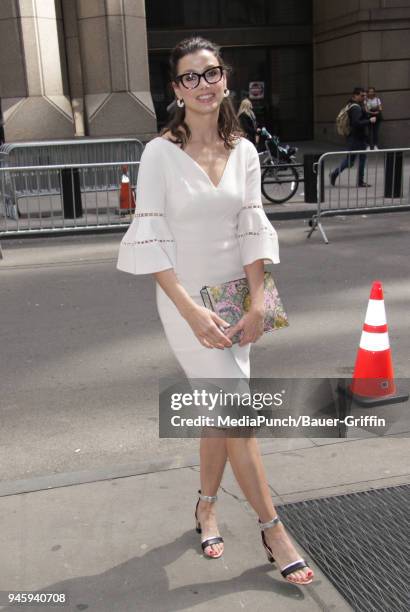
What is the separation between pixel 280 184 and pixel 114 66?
5251 millimetres

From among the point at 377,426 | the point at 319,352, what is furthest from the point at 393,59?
the point at 377,426

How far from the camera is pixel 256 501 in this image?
285cm

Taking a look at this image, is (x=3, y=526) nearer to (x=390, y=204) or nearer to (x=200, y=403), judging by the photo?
(x=200, y=403)

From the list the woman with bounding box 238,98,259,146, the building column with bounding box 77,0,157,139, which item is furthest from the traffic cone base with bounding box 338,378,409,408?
the building column with bounding box 77,0,157,139

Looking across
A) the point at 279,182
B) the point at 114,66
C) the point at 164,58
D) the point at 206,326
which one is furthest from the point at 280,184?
the point at 164,58

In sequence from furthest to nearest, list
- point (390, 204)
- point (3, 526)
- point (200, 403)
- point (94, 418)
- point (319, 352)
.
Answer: point (390, 204)
point (319, 352)
point (94, 418)
point (3, 526)
point (200, 403)

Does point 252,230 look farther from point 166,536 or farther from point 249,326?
point 166,536

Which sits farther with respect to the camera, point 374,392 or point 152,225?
point 374,392

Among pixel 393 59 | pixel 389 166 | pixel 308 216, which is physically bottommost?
pixel 308 216

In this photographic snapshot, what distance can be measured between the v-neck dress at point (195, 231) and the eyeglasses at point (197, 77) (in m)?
0.23

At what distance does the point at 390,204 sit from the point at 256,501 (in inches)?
385

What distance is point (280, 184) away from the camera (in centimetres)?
1333

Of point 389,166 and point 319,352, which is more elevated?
point 389,166

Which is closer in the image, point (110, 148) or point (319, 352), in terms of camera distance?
point (319, 352)
